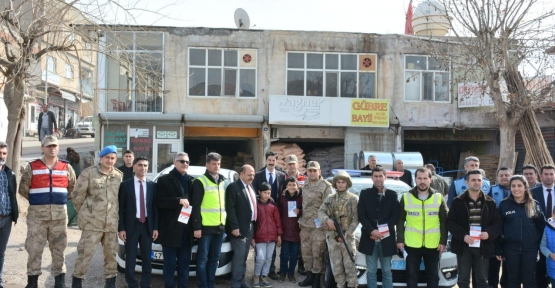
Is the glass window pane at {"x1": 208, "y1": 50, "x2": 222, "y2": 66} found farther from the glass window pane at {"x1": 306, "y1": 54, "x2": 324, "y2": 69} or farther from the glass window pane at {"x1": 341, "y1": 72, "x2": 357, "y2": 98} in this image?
the glass window pane at {"x1": 341, "y1": 72, "x2": 357, "y2": 98}

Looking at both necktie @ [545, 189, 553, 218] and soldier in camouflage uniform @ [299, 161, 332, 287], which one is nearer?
necktie @ [545, 189, 553, 218]

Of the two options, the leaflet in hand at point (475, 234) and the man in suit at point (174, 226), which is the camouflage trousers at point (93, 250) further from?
the leaflet in hand at point (475, 234)

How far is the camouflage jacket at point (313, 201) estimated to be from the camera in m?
7.23

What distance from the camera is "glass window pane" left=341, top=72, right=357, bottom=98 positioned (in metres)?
18.6

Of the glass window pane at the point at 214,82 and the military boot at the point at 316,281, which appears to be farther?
the glass window pane at the point at 214,82

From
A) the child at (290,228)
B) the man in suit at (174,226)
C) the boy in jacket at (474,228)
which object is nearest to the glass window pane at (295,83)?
the child at (290,228)

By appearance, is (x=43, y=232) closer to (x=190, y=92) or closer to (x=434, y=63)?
(x=190, y=92)

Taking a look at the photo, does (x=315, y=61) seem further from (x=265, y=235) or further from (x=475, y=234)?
(x=475, y=234)

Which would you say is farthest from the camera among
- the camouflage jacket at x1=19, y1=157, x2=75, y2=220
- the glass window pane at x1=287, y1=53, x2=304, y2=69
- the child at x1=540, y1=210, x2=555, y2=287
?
the glass window pane at x1=287, y1=53, x2=304, y2=69

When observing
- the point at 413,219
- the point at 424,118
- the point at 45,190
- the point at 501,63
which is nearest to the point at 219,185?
the point at 45,190

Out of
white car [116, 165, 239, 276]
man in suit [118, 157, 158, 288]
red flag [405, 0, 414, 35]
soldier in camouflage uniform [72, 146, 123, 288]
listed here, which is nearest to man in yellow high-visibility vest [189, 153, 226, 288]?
white car [116, 165, 239, 276]

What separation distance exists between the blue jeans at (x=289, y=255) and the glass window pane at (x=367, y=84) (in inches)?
468

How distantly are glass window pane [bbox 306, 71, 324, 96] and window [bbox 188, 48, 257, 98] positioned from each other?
2026mm

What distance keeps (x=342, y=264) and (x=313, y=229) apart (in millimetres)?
777
